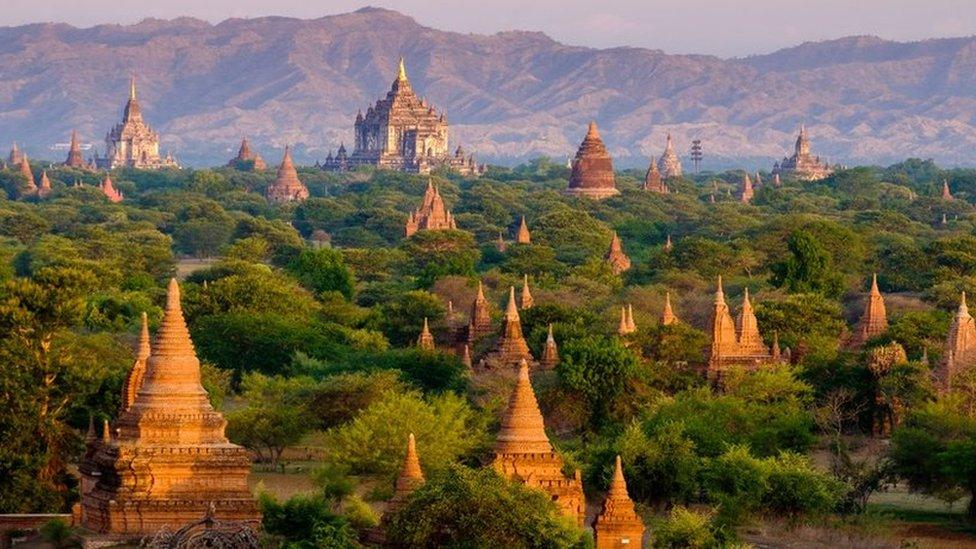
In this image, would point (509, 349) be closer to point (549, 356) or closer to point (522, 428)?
point (549, 356)

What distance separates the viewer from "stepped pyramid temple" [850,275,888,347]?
70.2 metres

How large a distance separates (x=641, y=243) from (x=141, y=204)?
43590mm

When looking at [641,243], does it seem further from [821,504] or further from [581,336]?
[821,504]

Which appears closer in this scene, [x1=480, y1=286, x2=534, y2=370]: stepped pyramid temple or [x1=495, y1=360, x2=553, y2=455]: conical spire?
[x1=495, y1=360, x2=553, y2=455]: conical spire

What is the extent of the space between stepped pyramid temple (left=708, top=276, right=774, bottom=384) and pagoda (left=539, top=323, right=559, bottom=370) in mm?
3065

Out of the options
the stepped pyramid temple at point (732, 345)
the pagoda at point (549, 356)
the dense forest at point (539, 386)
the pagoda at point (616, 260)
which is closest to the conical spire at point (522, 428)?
the dense forest at point (539, 386)

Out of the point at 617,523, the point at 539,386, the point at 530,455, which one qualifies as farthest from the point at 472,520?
the point at 539,386

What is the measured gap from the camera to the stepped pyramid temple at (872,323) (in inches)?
2766

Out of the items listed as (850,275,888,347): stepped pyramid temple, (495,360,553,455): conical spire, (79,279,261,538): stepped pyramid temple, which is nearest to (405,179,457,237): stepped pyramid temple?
(850,275,888,347): stepped pyramid temple

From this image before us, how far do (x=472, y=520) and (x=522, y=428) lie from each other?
3.92m

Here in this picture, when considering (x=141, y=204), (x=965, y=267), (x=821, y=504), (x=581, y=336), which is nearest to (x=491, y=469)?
(x=821, y=504)

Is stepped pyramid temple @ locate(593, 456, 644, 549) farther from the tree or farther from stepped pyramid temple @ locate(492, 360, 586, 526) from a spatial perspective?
the tree

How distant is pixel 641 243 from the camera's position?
139250mm

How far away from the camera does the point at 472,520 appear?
35688mm
